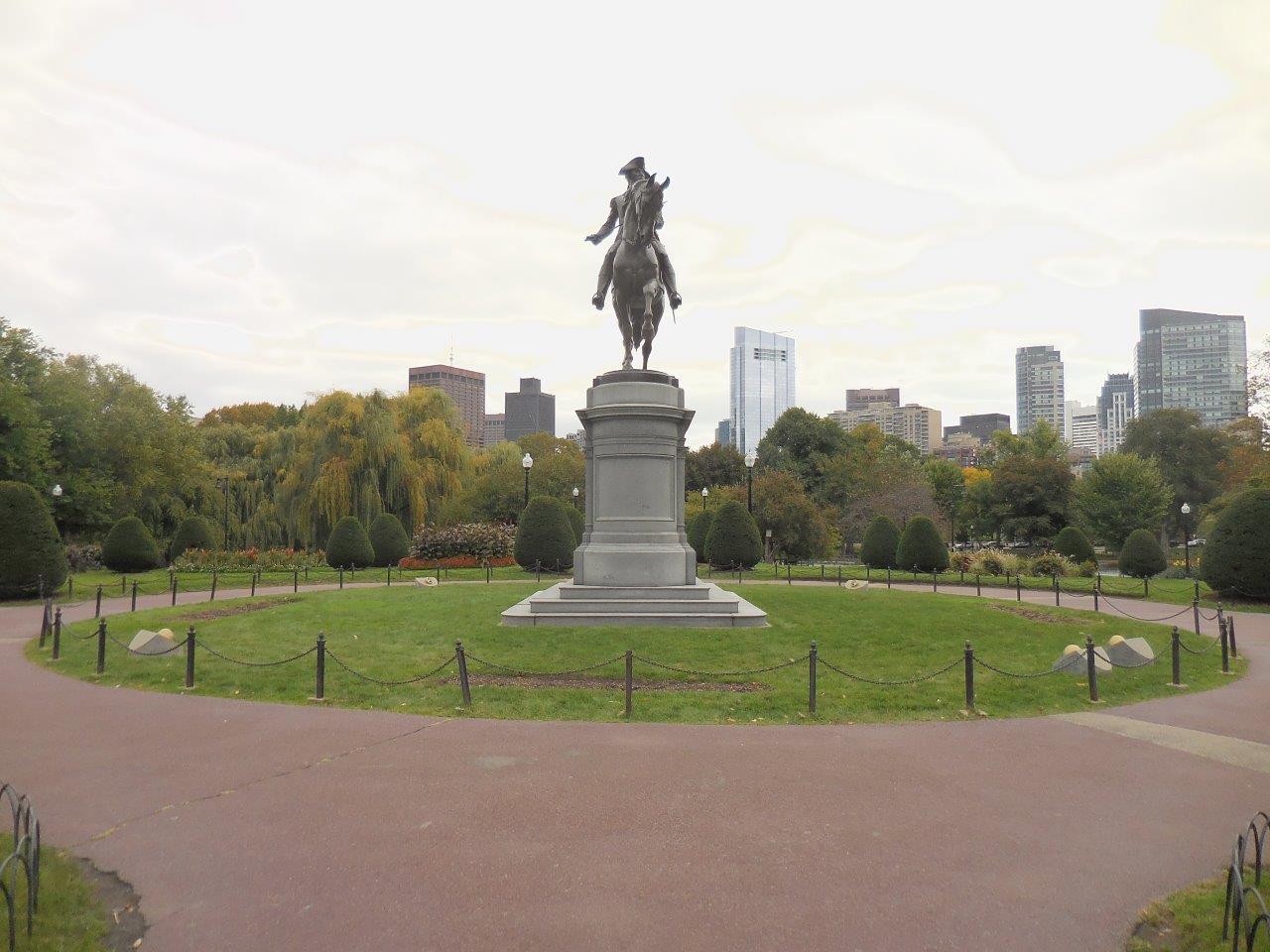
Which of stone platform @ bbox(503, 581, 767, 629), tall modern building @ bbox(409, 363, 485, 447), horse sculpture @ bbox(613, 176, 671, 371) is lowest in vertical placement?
stone platform @ bbox(503, 581, 767, 629)

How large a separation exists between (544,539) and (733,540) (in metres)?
7.41

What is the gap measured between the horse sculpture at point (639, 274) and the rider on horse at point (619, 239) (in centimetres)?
18

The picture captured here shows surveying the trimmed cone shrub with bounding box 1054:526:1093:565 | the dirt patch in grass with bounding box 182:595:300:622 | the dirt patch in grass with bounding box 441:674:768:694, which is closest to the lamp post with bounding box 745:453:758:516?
the trimmed cone shrub with bounding box 1054:526:1093:565

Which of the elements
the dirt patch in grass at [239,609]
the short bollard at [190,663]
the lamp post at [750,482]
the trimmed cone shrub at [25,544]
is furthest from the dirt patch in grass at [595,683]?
the lamp post at [750,482]

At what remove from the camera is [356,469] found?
39.5 metres

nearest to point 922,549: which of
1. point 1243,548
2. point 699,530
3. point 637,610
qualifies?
point 699,530

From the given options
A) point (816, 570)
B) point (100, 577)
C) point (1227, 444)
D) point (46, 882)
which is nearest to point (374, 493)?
point (100, 577)

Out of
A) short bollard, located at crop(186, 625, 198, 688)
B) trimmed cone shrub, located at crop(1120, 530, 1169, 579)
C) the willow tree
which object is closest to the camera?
short bollard, located at crop(186, 625, 198, 688)

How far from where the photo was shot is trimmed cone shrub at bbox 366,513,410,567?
3538cm

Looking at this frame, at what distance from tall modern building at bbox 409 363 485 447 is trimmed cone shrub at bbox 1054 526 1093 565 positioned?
112m

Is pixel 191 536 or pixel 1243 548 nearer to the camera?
pixel 1243 548

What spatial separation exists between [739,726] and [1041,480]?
167 feet

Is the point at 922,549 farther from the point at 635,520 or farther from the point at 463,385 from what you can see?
the point at 463,385

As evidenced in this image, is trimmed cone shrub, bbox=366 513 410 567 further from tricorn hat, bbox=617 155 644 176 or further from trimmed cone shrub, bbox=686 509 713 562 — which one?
tricorn hat, bbox=617 155 644 176
